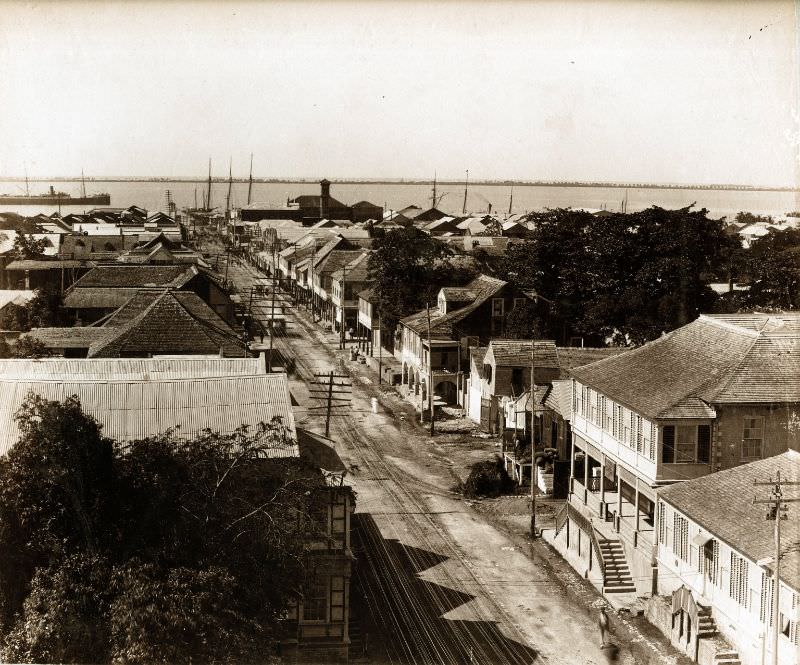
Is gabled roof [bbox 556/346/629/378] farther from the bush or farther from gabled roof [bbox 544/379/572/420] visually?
the bush

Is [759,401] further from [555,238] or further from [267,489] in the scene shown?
[555,238]

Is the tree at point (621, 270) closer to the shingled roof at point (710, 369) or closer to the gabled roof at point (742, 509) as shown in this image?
the shingled roof at point (710, 369)

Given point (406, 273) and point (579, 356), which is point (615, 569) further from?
point (406, 273)

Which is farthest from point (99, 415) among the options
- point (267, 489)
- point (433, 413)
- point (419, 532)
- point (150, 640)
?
point (433, 413)

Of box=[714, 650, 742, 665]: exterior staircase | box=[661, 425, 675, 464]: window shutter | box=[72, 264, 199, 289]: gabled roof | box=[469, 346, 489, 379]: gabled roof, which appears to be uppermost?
box=[72, 264, 199, 289]: gabled roof

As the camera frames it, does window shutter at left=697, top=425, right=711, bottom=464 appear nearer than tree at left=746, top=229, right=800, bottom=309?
Yes

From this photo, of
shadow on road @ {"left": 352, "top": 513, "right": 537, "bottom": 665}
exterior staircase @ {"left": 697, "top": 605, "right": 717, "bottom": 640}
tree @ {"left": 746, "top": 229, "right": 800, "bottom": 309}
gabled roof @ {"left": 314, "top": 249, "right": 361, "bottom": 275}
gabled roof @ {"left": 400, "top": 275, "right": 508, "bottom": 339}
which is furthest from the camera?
gabled roof @ {"left": 314, "top": 249, "right": 361, "bottom": 275}

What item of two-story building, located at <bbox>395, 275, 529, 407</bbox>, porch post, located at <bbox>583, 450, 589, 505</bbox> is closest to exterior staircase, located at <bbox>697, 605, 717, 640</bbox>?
porch post, located at <bbox>583, 450, 589, 505</bbox>

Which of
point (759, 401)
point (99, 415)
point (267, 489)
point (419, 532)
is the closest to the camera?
point (267, 489)
